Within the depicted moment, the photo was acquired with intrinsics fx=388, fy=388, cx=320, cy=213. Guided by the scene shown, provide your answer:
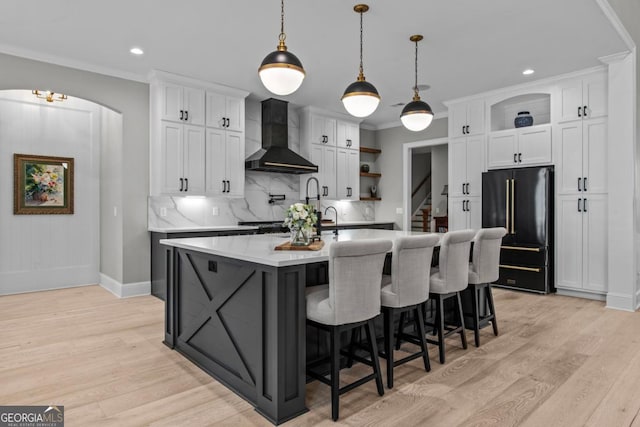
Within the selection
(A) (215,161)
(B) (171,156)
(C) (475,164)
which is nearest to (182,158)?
(B) (171,156)

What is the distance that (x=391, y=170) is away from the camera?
786 cm

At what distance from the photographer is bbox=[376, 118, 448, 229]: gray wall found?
25.2ft

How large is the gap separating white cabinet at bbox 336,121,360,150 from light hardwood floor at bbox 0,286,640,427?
419 cm

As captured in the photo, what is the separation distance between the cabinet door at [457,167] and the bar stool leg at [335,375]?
457cm

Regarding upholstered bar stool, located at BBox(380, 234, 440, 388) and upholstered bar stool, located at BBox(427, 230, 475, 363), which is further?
upholstered bar stool, located at BBox(427, 230, 475, 363)

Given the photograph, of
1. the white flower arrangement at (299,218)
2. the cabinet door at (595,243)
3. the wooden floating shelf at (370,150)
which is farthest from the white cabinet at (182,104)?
the cabinet door at (595,243)

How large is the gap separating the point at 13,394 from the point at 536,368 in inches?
137

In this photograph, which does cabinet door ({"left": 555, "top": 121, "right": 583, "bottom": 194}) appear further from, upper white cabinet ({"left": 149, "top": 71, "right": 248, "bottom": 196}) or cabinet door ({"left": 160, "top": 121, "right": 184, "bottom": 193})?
cabinet door ({"left": 160, "top": 121, "right": 184, "bottom": 193})

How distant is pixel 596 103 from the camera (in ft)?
15.7

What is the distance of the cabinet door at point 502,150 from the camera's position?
550 centimetres

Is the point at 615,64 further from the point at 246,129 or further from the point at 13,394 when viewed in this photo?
the point at 13,394

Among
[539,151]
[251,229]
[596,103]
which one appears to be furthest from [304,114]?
[596,103]

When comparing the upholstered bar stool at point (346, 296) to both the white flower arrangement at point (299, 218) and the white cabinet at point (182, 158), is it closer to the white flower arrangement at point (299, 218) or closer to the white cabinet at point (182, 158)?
the white flower arrangement at point (299, 218)
